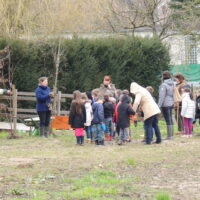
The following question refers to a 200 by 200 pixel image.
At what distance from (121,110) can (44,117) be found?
9.93 ft

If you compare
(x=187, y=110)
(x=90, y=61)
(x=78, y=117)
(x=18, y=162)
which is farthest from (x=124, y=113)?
(x=90, y=61)

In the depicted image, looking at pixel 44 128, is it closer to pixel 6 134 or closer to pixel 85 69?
pixel 6 134

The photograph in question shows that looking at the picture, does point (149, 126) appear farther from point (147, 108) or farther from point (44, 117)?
point (44, 117)

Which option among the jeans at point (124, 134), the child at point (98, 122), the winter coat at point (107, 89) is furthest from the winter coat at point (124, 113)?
the winter coat at point (107, 89)

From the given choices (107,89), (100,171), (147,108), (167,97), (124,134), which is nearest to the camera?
(100,171)

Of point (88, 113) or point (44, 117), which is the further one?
point (44, 117)

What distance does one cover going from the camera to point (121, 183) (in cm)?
1038

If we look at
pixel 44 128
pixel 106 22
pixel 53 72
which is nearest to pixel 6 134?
pixel 44 128

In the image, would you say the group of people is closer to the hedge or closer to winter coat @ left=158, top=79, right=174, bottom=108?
winter coat @ left=158, top=79, right=174, bottom=108

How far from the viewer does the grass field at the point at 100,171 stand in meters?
9.37

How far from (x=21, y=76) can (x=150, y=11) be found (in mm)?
11629

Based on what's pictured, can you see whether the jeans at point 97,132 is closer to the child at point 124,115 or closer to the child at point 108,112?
the child at point 124,115

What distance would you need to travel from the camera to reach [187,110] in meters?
19.3

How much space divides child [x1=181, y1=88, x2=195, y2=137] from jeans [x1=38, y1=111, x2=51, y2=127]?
403 cm
